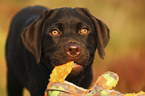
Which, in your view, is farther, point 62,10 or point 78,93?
point 62,10

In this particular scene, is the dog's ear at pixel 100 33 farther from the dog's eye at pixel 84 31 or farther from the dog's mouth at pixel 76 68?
the dog's mouth at pixel 76 68

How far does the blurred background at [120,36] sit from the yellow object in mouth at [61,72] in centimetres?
248

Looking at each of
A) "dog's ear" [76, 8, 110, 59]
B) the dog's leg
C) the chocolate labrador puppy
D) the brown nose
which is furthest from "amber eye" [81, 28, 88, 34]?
the dog's leg

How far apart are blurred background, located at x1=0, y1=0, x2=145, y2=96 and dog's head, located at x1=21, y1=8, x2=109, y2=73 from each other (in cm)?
203

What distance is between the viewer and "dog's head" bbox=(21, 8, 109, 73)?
11.6 ft

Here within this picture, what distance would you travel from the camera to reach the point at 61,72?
3217 millimetres

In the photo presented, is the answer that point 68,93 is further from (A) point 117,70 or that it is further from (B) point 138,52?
(B) point 138,52

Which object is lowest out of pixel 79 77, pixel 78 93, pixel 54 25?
pixel 79 77

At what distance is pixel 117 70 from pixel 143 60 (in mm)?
577

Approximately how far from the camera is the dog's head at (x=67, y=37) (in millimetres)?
3540

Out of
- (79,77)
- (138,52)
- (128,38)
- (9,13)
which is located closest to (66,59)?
(79,77)

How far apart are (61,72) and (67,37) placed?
1.81 feet

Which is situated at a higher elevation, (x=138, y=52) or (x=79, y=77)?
(x=79, y=77)

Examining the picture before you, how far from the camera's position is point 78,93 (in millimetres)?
3055
